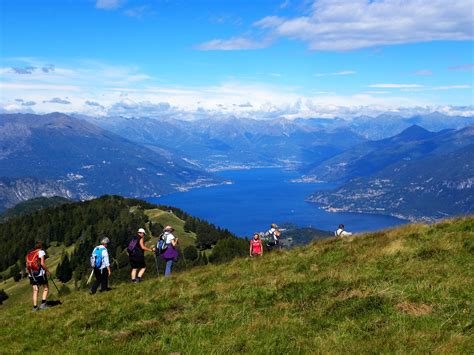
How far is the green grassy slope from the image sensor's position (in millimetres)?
9742

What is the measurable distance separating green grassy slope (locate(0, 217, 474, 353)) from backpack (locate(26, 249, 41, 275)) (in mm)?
2124

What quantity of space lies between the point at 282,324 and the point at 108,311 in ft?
23.8

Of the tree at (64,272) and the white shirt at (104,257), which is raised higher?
the white shirt at (104,257)

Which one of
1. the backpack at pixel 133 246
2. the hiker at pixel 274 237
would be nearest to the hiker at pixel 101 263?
the backpack at pixel 133 246

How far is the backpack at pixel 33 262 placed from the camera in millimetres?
18703

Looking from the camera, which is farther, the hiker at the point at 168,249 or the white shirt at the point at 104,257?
the hiker at the point at 168,249

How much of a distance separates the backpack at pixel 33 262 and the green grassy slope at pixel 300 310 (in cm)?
212

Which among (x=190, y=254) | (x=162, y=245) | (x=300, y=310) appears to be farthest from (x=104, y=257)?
(x=190, y=254)

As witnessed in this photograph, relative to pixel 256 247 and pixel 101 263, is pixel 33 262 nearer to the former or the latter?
pixel 101 263

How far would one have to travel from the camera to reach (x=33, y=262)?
61.6 feet

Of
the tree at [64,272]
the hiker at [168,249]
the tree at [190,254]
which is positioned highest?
the hiker at [168,249]

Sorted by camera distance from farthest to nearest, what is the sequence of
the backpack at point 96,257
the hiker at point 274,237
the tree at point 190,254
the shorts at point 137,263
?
1. the tree at point 190,254
2. the hiker at point 274,237
3. the shorts at point 137,263
4. the backpack at point 96,257

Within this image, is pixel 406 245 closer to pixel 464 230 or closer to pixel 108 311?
pixel 464 230

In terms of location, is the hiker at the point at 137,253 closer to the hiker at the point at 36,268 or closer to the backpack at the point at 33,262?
the hiker at the point at 36,268
